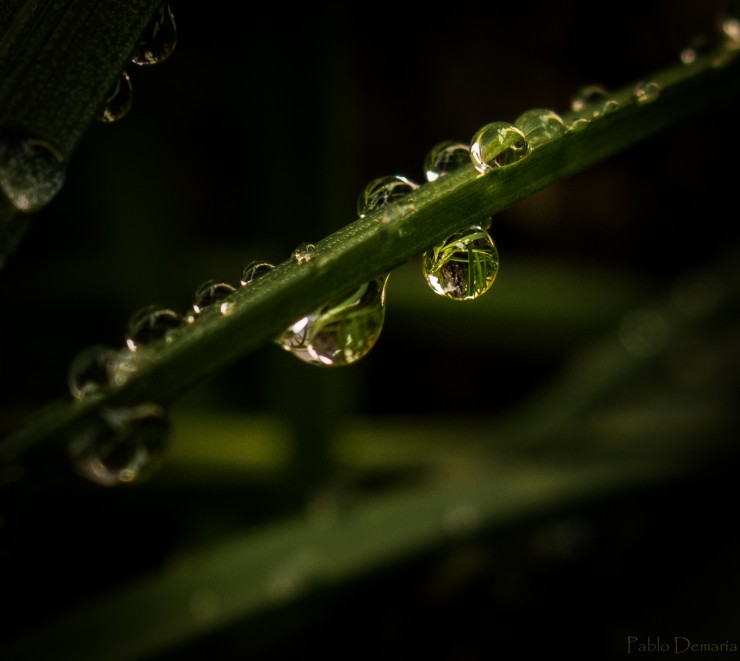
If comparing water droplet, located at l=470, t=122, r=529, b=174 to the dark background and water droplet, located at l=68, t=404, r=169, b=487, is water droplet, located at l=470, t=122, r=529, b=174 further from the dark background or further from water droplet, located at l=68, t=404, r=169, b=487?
the dark background

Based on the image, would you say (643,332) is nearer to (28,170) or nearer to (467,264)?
(467,264)

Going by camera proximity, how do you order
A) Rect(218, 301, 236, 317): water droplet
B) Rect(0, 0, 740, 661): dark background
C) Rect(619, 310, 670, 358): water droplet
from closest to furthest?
Rect(218, 301, 236, 317): water droplet < Rect(0, 0, 740, 661): dark background < Rect(619, 310, 670, 358): water droplet

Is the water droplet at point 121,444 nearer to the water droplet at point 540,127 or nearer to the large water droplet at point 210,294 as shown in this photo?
the large water droplet at point 210,294

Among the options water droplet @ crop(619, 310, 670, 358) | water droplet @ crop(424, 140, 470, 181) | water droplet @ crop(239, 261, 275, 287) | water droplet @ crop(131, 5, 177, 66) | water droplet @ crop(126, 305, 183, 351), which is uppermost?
water droplet @ crop(619, 310, 670, 358)

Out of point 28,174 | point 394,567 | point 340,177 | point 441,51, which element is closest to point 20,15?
point 28,174

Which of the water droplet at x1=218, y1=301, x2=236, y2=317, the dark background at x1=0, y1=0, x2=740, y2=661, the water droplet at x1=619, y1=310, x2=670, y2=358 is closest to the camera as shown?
the water droplet at x1=218, y1=301, x2=236, y2=317

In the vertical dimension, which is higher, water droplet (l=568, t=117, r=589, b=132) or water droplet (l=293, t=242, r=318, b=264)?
water droplet (l=568, t=117, r=589, b=132)

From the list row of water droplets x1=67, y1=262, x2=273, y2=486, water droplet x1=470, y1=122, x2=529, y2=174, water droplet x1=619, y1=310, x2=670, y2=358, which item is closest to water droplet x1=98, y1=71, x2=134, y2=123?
row of water droplets x1=67, y1=262, x2=273, y2=486

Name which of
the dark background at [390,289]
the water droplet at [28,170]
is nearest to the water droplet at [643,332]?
the dark background at [390,289]

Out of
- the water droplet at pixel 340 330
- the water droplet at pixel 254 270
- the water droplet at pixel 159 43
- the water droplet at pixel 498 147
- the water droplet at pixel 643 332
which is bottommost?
the water droplet at pixel 340 330

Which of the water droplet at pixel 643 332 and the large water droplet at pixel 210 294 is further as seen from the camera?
the water droplet at pixel 643 332
